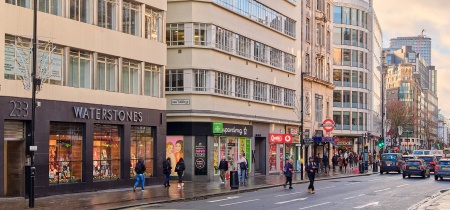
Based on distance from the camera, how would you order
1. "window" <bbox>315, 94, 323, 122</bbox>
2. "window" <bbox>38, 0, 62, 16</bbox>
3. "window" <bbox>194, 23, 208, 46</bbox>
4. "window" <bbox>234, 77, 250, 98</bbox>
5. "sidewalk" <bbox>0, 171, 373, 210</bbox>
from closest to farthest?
"sidewalk" <bbox>0, 171, 373, 210</bbox>
"window" <bbox>38, 0, 62, 16</bbox>
"window" <bbox>194, 23, 208, 46</bbox>
"window" <bbox>234, 77, 250, 98</bbox>
"window" <bbox>315, 94, 323, 122</bbox>

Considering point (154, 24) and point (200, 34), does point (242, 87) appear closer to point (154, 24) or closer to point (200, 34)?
point (200, 34)

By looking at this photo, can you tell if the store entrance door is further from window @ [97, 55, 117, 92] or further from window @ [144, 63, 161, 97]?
window @ [144, 63, 161, 97]

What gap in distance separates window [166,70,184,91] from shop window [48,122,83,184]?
13.0 m

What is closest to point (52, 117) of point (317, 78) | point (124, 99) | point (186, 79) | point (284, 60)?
point (124, 99)

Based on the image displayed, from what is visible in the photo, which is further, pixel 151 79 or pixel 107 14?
pixel 151 79

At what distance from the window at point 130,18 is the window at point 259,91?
59.3ft

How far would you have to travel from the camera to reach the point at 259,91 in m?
58.0

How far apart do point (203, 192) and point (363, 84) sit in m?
75.2

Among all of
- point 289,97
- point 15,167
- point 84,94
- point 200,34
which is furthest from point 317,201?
point 289,97

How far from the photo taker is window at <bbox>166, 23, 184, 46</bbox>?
158ft

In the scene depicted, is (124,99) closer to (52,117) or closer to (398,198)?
(52,117)

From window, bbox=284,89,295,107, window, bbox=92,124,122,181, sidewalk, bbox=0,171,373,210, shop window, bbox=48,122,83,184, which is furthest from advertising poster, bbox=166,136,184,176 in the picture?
window, bbox=284,89,295,107

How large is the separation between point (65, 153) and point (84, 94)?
3137 mm

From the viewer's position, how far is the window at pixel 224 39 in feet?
163
